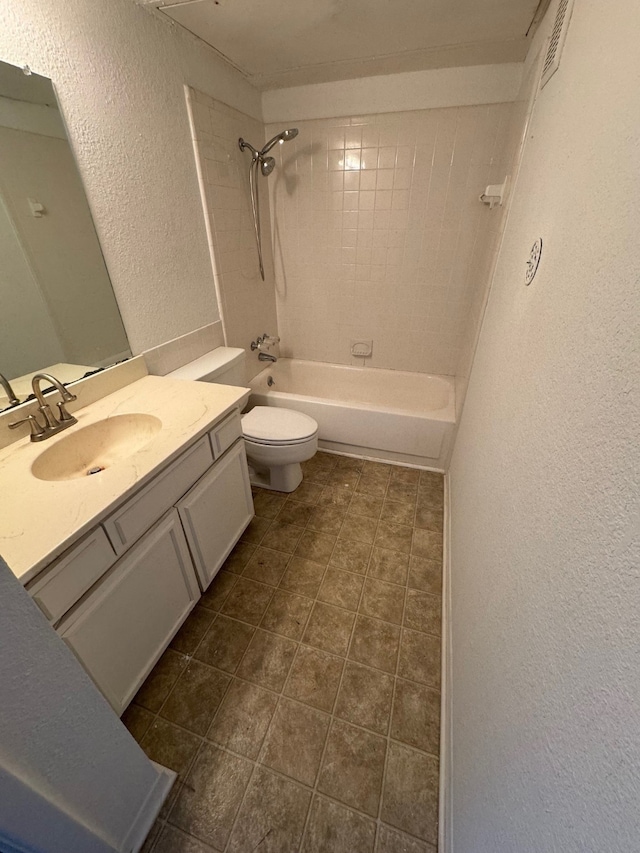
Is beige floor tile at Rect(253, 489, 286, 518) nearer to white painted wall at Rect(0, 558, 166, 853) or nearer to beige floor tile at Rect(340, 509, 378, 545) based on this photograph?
beige floor tile at Rect(340, 509, 378, 545)

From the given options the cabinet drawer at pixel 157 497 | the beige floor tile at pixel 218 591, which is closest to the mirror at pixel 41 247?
the cabinet drawer at pixel 157 497

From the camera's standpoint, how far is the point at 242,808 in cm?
89

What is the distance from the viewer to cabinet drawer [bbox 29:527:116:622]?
2.31ft

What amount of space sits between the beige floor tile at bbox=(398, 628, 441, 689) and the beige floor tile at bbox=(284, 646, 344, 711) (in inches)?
9.1

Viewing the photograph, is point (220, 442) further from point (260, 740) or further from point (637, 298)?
point (637, 298)

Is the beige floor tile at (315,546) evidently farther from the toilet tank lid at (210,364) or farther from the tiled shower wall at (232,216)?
the tiled shower wall at (232,216)

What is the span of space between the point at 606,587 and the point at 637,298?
1.10ft

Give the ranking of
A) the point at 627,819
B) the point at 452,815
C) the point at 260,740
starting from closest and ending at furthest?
the point at 627,819 → the point at 452,815 → the point at 260,740

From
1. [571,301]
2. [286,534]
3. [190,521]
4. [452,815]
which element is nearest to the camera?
[571,301]

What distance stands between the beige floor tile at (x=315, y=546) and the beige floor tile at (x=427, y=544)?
0.40m

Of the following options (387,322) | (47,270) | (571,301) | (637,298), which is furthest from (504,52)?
(47,270)

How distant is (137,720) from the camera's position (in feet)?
3.46

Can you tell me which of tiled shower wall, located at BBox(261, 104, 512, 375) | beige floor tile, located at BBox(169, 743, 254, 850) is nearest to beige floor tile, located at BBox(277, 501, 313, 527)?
beige floor tile, located at BBox(169, 743, 254, 850)

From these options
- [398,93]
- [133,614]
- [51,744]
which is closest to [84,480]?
[133,614]
